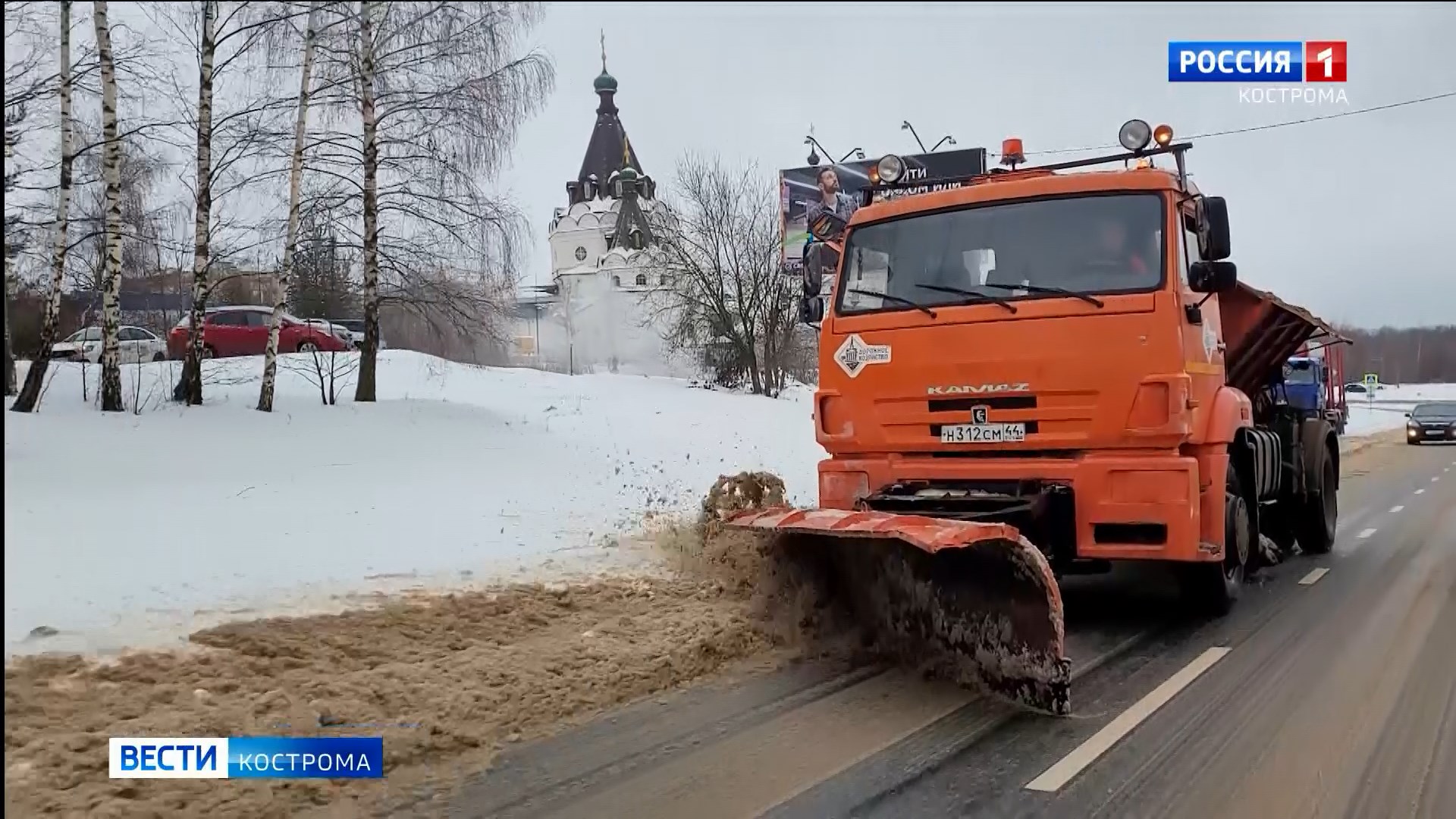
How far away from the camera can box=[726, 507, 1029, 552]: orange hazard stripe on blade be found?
15.7ft

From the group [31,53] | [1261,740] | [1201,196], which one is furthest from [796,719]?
[31,53]

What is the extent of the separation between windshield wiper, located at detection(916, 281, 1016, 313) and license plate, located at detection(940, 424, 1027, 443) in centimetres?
70

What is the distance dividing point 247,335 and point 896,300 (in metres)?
13.8

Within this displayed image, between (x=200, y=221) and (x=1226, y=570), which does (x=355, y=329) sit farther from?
(x=1226, y=570)

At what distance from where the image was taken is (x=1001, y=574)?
5137mm

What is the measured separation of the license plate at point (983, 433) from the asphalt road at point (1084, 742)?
1285mm

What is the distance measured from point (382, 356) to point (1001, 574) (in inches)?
727

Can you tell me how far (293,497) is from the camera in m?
9.64

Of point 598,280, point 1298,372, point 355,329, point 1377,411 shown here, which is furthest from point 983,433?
point 598,280

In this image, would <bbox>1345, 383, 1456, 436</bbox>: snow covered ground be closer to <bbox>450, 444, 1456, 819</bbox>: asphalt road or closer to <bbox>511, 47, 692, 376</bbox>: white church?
<bbox>450, 444, 1456, 819</bbox>: asphalt road

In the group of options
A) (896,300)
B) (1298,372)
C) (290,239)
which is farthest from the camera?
(290,239)

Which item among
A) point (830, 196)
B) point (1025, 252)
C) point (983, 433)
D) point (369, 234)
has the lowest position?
point (983, 433)

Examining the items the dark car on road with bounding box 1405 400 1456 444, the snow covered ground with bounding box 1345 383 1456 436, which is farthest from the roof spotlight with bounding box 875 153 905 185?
the dark car on road with bounding box 1405 400 1456 444

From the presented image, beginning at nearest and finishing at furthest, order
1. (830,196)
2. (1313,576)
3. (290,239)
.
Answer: (1313,576), (290,239), (830,196)
